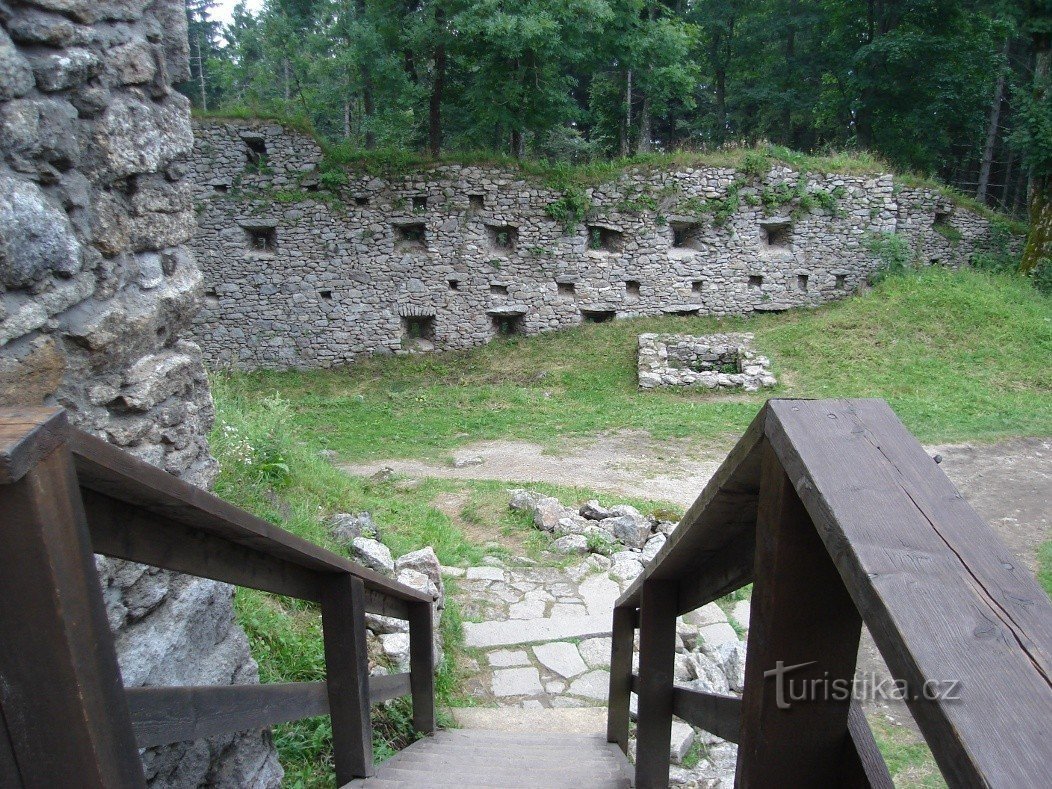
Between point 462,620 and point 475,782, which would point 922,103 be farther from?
point 475,782

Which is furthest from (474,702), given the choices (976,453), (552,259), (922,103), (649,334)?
(922,103)

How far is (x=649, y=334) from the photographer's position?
12180mm

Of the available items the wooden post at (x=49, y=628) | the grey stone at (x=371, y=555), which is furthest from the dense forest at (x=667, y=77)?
the wooden post at (x=49, y=628)

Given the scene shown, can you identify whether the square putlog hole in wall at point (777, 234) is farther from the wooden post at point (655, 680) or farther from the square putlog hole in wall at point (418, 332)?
the wooden post at point (655, 680)

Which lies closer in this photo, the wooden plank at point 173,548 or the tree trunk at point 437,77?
the wooden plank at point 173,548

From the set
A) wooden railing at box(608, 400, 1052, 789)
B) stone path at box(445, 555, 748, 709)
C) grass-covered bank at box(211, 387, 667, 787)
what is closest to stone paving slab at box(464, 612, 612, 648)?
stone path at box(445, 555, 748, 709)

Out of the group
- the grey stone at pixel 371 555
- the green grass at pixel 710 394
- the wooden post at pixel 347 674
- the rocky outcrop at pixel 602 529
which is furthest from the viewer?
the green grass at pixel 710 394

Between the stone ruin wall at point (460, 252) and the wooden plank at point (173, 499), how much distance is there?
11.5m

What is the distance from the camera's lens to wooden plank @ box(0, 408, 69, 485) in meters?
0.79

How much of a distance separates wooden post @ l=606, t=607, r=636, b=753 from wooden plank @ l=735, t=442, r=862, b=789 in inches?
63.9

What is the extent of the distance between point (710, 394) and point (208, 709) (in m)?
9.59

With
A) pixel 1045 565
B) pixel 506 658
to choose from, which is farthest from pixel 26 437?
pixel 1045 565

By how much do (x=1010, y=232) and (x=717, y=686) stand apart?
13.9m

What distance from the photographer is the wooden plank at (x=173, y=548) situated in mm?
1119
